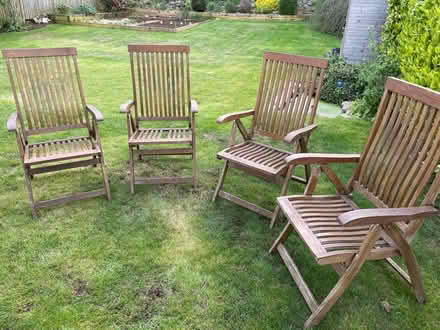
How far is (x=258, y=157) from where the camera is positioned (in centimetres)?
299

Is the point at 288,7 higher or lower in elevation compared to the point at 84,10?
higher

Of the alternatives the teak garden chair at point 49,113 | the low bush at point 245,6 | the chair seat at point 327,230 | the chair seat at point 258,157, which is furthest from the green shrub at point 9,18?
the chair seat at point 327,230

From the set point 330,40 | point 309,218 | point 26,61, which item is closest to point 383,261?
point 309,218

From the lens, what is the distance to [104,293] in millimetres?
2215

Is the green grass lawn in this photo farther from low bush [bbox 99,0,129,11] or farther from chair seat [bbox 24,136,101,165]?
low bush [bbox 99,0,129,11]

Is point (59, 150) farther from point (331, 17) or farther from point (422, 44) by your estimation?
point (331, 17)

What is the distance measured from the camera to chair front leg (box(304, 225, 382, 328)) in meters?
1.82

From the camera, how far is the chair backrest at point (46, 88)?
2.98 m

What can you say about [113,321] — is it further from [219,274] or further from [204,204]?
[204,204]

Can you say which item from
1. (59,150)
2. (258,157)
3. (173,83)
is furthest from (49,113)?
→ (258,157)

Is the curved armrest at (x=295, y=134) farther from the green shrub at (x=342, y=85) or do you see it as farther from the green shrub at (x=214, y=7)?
the green shrub at (x=214, y=7)

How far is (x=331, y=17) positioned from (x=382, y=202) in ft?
36.7

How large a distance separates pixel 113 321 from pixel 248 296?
2.82ft

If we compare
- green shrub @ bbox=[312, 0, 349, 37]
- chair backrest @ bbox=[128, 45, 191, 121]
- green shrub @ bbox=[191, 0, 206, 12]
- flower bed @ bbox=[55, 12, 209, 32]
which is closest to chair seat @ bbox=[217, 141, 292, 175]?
chair backrest @ bbox=[128, 45, 191, 121]
